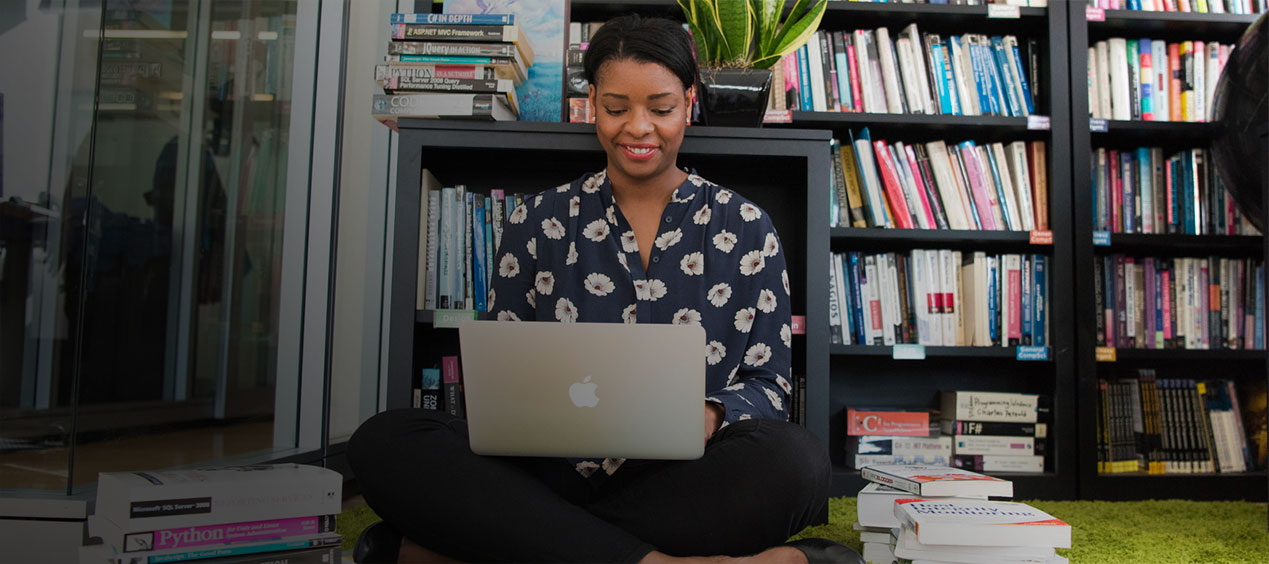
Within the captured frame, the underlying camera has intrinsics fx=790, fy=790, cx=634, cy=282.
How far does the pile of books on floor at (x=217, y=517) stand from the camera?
1.04 metres

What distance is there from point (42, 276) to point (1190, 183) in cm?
301

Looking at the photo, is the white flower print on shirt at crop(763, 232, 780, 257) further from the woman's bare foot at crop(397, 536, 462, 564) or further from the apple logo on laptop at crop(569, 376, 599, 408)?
the woman's bare foot at crop(397, 536, 462, 564)

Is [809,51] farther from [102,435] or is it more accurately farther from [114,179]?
[102,435]

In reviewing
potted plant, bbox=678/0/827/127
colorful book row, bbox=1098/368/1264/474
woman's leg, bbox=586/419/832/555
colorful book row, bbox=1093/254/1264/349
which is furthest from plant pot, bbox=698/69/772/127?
colorful book row, bbox=1098/368/1264/474

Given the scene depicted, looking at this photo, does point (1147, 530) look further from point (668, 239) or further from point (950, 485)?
point (668, 239)

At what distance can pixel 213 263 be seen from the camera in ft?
8.55

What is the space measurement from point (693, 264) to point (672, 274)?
0.14 feet

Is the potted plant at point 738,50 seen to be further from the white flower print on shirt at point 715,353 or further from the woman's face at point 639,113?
the white flower print on shirt at point 715,353

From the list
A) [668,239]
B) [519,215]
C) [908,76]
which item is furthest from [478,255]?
[908,76]

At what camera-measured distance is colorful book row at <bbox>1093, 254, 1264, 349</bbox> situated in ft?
7.45

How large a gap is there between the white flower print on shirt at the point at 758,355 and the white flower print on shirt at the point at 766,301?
0.21 feet

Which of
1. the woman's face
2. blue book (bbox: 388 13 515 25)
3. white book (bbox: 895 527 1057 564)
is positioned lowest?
white book (bbox: 895 527 1057 564)

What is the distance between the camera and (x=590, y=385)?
95 centimetres

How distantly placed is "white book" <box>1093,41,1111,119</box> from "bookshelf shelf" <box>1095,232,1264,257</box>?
0.38m
